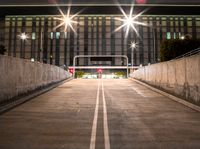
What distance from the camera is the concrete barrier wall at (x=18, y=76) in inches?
520

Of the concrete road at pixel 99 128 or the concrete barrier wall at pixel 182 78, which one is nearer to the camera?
the concrete road at pixel 99 128

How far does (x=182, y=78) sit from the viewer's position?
52.2 ft

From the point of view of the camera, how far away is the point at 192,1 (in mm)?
72562

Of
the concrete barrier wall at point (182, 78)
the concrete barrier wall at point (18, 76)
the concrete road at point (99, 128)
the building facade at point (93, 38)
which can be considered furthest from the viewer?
the building facade at point (93, 38)

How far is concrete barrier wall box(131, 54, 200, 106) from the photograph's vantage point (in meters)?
13.6

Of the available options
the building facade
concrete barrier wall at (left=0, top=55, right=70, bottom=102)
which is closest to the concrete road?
concrete barrier wall at (left=0, top=55, right=70, bottom=102)

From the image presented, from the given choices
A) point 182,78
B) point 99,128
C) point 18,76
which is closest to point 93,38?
point 182,78

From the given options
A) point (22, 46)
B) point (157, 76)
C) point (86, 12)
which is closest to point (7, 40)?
point (22, 46)

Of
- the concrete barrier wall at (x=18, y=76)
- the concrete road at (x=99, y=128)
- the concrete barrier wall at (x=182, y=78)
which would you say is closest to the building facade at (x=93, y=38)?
the concrete barrier wall at (x=182, y=78)

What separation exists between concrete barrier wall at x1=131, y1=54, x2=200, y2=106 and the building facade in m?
58.2

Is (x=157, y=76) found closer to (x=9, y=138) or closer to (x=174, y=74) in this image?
(x=174, y=74)

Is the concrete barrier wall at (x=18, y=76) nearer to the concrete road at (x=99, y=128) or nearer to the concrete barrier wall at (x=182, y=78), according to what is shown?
the concrete road at (x=99, y=128)

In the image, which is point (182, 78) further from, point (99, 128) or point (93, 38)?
point (93, 38)

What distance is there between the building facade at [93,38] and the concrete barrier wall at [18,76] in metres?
58.6
